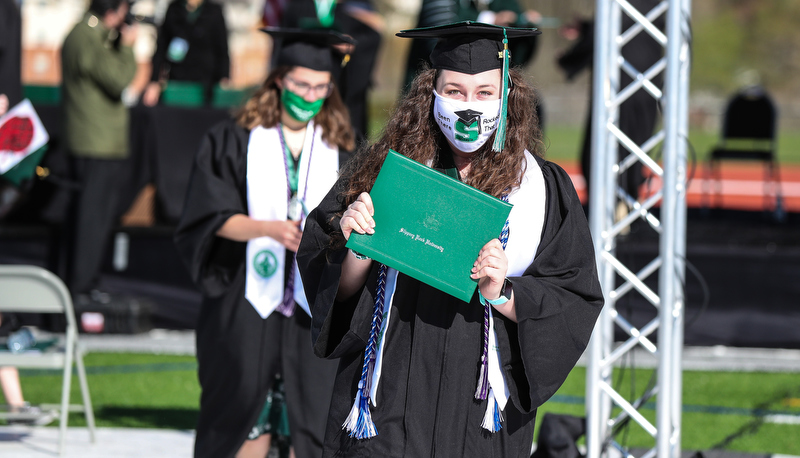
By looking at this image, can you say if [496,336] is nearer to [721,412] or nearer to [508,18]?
[721,412]

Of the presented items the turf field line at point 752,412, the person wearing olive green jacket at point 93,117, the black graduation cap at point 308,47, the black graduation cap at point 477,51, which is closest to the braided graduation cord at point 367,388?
the black graduation cap at point 477,51

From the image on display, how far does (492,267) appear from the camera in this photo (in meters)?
2.33

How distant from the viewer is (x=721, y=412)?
628 cm

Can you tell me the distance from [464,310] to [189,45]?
7.42 metres

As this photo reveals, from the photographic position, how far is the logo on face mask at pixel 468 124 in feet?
8.21

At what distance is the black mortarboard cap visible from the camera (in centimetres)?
253

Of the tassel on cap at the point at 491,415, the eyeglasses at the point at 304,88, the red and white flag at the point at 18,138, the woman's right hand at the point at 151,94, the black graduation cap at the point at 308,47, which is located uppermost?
the woman's right hand at the point at 151,94

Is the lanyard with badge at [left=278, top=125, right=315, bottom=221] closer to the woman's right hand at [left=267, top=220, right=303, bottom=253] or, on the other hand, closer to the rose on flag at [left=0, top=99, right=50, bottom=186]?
the woman's right hand at [left=267, top=220, right=303, bottom=253]

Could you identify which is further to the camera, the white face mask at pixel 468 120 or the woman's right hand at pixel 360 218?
the white face mask at pixel 468 120

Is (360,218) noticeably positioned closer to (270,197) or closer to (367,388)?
(367,388)

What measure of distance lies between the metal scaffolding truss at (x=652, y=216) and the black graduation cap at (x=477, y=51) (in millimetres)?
1547

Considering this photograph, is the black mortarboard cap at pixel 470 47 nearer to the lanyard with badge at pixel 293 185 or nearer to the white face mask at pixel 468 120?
the white face mask at pixel 468 120

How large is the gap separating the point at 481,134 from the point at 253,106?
5.30ft

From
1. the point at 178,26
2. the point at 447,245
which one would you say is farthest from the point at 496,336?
the point at 178,26
